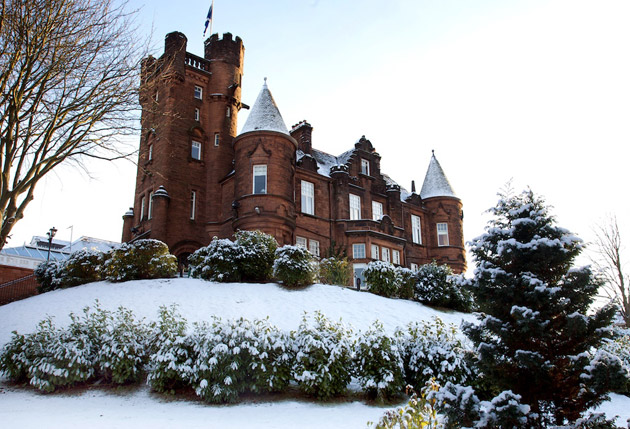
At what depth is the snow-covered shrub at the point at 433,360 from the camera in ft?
36.0

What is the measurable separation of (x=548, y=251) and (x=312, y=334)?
19.2ft

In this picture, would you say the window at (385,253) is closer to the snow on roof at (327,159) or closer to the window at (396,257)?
the window at (396,257)

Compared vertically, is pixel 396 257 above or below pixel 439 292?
above

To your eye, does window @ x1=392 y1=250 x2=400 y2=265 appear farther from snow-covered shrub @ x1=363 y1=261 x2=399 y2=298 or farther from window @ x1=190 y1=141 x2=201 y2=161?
window @ x1=190 y1=141 x2=201 y2=161

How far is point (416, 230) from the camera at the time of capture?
39094 mm

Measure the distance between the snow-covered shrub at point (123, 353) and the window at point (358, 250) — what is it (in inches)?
824

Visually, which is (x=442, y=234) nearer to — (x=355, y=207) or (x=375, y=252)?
(x=355, y=207)

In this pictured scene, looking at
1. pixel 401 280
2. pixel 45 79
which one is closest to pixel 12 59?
pixel 45 79

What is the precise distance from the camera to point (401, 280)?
23.1 m

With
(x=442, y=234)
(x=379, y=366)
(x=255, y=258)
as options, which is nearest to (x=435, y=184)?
(x=442, y=234)

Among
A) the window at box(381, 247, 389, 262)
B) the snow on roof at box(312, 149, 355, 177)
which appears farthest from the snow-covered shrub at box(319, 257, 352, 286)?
the snow on roof at box(312, 149, 355, 177)

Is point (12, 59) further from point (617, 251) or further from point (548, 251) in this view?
point (617, 251)

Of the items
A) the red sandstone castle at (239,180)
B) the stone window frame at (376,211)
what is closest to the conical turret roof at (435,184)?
the red sandstone castle at (239,180)

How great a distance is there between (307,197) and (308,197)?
90mm
